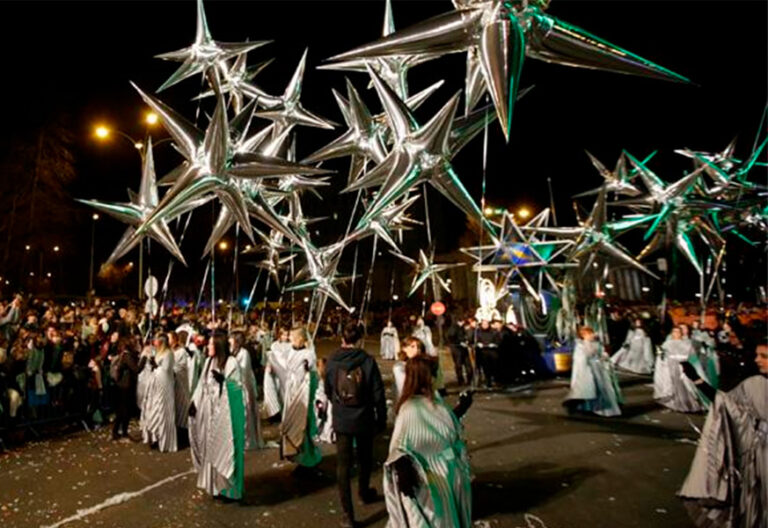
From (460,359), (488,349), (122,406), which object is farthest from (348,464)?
(460,359)

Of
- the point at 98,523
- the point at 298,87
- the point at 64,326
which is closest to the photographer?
the point at 98,523

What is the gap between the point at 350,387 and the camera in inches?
203

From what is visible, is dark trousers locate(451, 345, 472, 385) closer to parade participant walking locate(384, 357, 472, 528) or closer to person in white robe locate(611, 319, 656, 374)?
person in white robe locate(611, 319, 656, 374)

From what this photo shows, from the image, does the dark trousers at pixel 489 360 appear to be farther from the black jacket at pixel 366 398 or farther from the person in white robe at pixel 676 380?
the black jacket at pixel 366 398

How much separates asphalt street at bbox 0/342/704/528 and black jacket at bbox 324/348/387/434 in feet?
2.96

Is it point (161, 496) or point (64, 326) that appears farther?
point (64, 326)

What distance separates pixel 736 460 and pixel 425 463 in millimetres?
3032

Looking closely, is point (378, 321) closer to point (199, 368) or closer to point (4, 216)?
point (4, 216)

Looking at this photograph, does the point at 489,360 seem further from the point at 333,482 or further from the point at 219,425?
the point at 219,425

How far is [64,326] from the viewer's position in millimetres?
13031

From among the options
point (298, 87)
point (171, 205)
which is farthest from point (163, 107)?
point (298, 87)

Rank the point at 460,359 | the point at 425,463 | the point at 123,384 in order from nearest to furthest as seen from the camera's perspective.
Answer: the point at 425,463, the point at 123,384, the point at 460,359

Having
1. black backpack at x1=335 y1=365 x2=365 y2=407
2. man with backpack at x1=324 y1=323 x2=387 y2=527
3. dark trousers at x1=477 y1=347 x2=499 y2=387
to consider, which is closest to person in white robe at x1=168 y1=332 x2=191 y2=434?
man with backpack at x1=324 y1=323 x2=387 y2=527

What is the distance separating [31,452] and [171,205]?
19.0 ft
